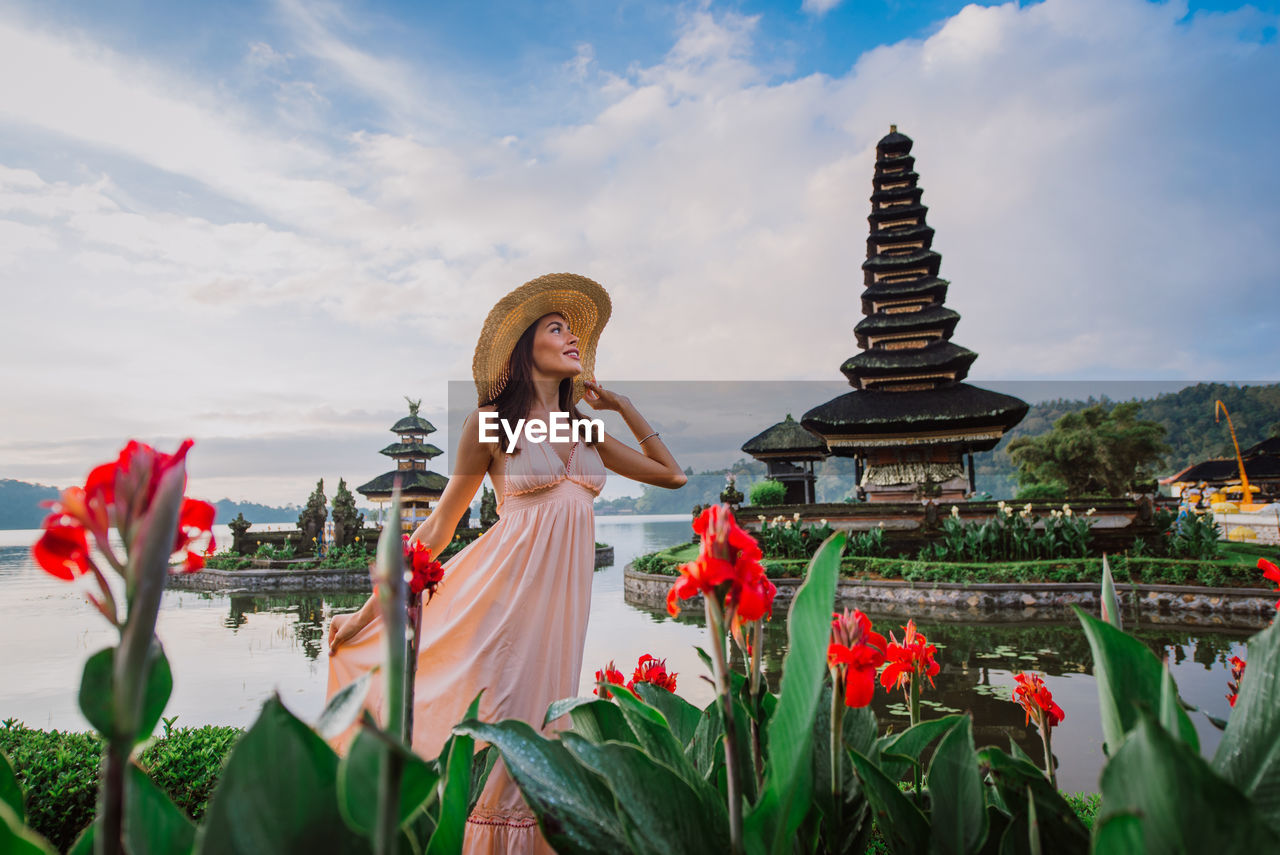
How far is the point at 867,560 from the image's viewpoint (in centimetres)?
1126

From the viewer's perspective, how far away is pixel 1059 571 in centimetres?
977

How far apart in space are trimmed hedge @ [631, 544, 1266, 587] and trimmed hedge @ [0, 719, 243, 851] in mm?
6787

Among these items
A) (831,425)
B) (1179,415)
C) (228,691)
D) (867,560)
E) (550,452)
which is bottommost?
(228,691)

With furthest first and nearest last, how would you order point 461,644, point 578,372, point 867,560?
point 867,560 → point 578,372 → point 461,644

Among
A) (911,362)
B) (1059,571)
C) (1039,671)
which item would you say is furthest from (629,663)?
(911,362)

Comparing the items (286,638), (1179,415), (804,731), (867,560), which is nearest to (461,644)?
(804,731)

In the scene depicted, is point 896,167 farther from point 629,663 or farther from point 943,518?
point 629,663

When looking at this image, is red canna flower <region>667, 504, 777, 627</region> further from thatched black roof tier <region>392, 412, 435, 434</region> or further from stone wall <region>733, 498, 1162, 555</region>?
thatched black roof tier <region>392, 412, 435, 434</region>

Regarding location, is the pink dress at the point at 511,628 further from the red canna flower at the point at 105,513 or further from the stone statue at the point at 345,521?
the stone statue at the point at 345,521

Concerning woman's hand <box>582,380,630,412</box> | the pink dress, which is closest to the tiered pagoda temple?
woman's hand <box>582,380,630,412</box>

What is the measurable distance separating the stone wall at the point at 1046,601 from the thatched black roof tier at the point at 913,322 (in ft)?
35.3

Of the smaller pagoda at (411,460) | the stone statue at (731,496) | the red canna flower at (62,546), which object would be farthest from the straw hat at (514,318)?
A: the smaller pagoda at (411,460)

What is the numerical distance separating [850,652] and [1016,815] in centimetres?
27

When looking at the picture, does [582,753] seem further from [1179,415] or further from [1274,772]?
[1179,415]
